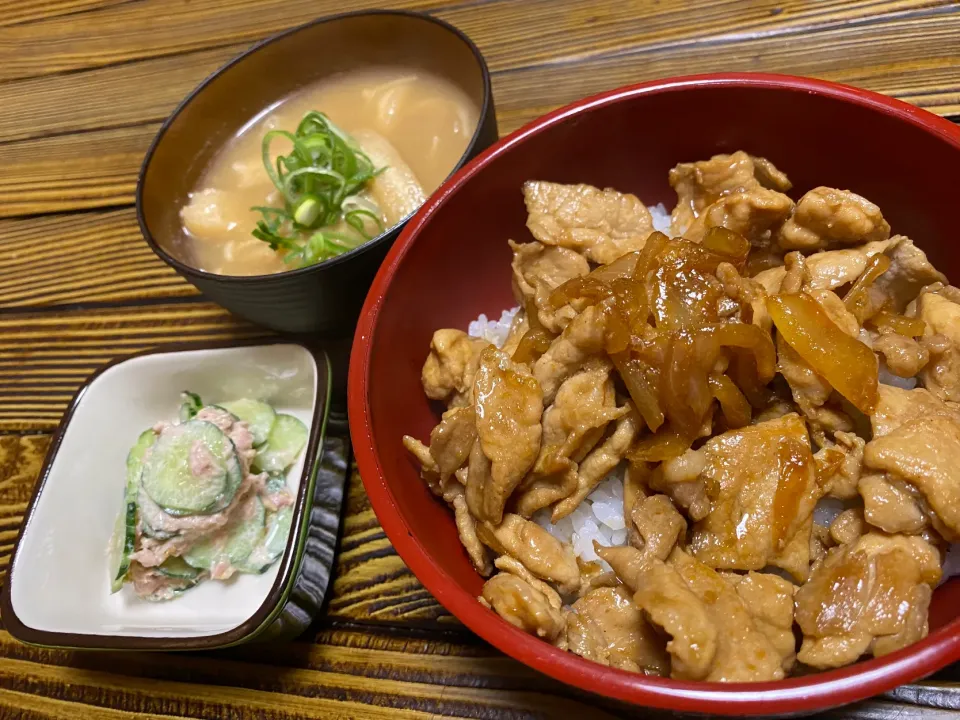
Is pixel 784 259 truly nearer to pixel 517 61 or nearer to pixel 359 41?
pixel 517 61

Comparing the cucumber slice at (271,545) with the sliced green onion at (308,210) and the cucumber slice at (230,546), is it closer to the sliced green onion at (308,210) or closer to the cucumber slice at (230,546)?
the cucumber slice at (230,546)

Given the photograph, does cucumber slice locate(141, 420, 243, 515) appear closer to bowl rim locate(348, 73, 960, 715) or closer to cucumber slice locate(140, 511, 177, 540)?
cucumber slice locate(140, 511, 177, 540)

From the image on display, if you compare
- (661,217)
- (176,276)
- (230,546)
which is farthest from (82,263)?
(661,217)

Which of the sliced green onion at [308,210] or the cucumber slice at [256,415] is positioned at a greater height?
the sliced green onion at [308,210]

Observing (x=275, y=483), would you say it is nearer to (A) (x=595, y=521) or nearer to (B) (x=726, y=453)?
(A) (x=595, y=521)

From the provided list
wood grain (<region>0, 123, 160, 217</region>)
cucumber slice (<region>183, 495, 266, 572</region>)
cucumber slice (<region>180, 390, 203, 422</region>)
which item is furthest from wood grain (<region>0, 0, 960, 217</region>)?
cucumber slice (<region>183, 495, 266, 572</region>)

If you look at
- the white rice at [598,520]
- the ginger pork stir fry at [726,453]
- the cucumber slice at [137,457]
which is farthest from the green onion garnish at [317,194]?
the white rice at [598,520]

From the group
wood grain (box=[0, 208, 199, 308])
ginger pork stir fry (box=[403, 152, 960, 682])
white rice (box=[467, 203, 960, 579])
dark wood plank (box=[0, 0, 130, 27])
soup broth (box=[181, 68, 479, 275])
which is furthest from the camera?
dark wood plank (box=[0, 0, 130, 27])
